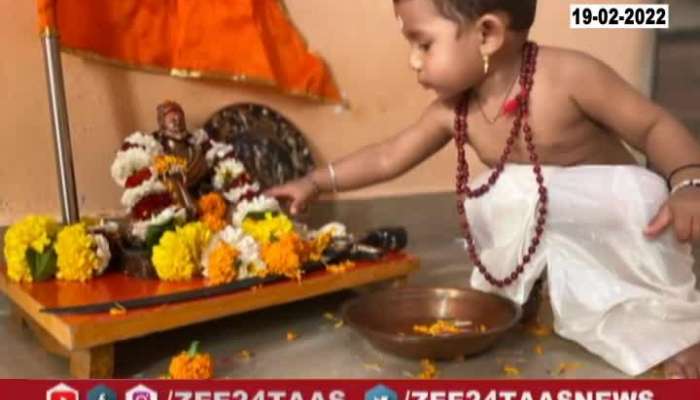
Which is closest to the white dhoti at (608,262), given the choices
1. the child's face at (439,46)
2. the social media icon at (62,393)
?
the child's face at (439,46)

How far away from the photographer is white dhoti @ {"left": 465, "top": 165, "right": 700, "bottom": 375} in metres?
0.78

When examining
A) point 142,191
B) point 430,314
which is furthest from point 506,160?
point 142,191

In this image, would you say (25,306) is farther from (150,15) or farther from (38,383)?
(150,15)

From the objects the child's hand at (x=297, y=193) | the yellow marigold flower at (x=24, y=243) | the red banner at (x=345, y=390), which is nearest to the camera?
the red banner at (x=345, y=390)

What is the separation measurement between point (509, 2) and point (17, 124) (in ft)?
1.82

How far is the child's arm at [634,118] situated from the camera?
0.79m

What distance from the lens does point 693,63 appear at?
3.54ft

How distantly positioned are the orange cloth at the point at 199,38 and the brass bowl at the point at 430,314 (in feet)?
1.15

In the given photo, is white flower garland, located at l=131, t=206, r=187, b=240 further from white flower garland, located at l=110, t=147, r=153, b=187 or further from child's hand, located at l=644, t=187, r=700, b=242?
child's hand, located at l=644, t=187, r=700, b=242

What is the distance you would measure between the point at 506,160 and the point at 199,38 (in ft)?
1.33

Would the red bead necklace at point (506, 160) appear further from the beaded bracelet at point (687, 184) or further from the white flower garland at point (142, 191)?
the white flower garland at point (142, 191)

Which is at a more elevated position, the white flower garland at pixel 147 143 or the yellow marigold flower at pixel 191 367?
the white flower garland at pixel 147 143

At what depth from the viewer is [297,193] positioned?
3.11ft

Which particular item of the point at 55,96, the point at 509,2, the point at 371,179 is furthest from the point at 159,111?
the point at 509,2
